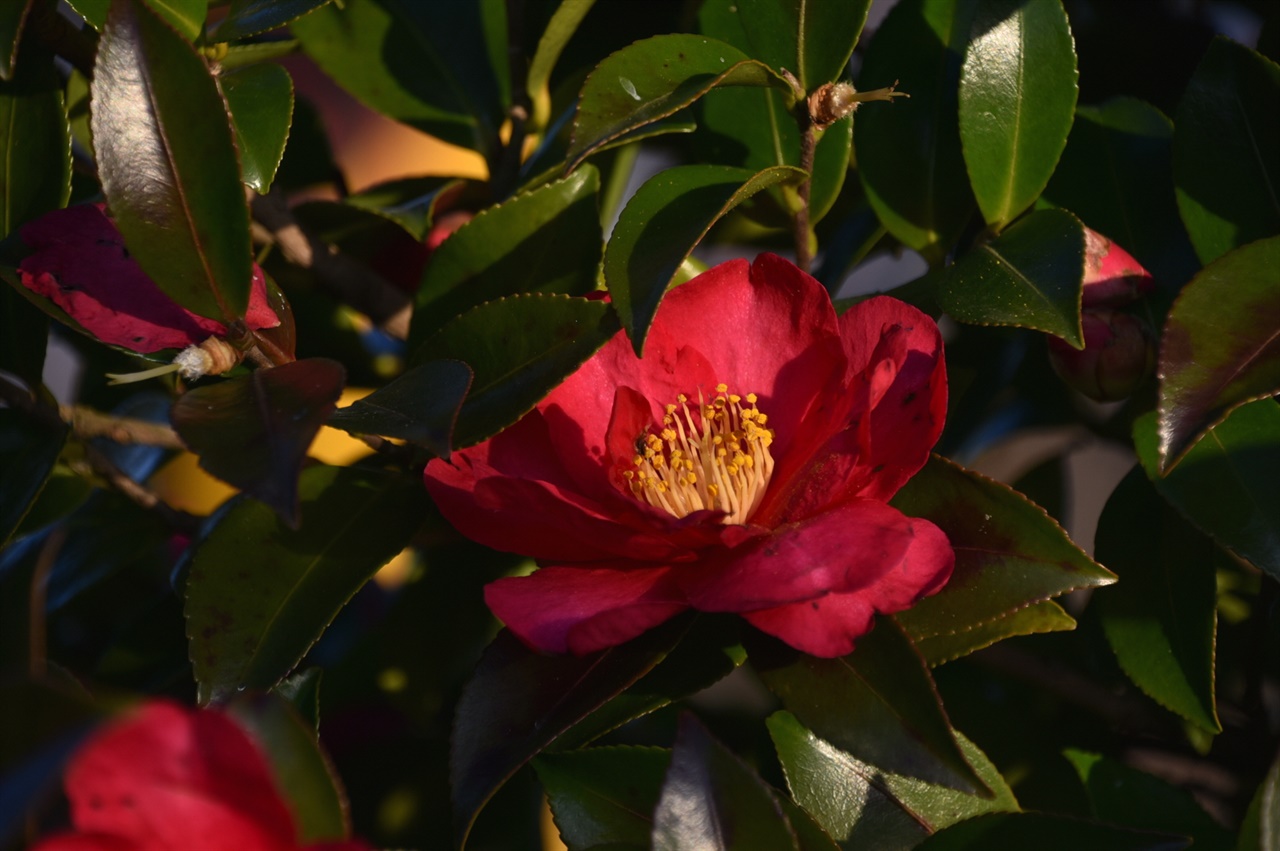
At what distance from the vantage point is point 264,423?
477mm

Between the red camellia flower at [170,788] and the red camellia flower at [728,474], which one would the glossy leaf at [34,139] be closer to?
the red camellia flower at [728,474]

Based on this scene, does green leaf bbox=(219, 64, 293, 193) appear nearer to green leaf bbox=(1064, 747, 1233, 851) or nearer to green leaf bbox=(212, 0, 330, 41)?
green leaf bbox=(212, 0, 330, 41)

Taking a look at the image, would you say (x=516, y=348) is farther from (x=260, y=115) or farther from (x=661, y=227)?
(x=260, y=115)

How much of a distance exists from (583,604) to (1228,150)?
1.48 feet

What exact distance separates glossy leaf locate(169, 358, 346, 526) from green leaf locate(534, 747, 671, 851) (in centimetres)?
21

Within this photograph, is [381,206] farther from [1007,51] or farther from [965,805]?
[965,805]

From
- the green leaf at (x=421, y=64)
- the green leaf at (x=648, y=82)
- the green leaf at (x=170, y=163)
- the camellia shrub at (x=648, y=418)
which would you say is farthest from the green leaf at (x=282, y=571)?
the green leaf at (x=421, y=64)

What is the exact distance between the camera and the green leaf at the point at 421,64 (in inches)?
31.9

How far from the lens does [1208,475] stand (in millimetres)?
609

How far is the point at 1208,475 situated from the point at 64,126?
648mm

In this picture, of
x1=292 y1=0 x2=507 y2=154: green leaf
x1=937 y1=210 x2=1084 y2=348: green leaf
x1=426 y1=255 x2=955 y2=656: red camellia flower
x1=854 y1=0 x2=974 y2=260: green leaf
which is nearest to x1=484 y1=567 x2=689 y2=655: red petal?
x1=426 y1=255 x2=955 y2=656: red camellia flower

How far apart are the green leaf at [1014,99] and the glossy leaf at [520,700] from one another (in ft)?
1.04

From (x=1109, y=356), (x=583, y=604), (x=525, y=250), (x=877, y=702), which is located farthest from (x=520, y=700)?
(x=1109, y=356)

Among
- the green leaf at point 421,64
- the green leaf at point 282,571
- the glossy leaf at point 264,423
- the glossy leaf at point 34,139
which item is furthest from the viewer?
the green leaf at point 421,64
